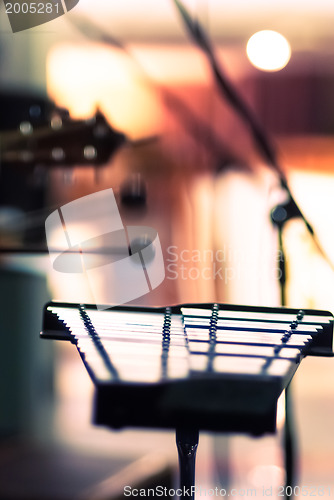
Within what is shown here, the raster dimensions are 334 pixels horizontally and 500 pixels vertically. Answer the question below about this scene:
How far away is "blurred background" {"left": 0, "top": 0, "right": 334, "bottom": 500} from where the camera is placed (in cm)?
137

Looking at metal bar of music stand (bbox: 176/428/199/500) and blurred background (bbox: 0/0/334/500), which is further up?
blurred background (bbox: 0/0/334/500)

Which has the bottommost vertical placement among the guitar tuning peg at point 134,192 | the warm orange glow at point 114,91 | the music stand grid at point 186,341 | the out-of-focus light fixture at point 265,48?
the music stand grid at point 186,341

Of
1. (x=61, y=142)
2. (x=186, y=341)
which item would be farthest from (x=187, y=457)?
(x=61, y=142)

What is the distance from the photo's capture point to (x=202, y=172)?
4.55 ft

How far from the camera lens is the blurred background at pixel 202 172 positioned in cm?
137

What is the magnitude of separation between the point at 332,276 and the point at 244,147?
0.37m

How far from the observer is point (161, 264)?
1.42 meters

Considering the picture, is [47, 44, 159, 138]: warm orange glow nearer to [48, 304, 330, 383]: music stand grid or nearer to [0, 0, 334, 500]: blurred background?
[0, 0, 334, 500]: blurred background

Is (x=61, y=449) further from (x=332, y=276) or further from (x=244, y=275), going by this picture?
(x=332, y=276)

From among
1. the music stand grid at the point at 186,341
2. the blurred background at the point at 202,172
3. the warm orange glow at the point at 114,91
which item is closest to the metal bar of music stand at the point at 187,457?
the music stand grid at the point at 186,341

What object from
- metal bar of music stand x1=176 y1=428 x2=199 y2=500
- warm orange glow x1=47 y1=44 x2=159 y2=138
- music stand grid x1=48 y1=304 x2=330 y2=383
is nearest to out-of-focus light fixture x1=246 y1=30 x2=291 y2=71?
warm orange glow x1=47 y1=44 x2=159 y2=138

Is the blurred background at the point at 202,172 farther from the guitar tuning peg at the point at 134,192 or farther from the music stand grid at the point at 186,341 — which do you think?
the music stand grid at the point at 186,341

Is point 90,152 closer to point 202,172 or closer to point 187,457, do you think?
point 202,172

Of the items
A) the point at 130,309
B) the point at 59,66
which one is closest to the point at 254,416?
the point at 130,309
